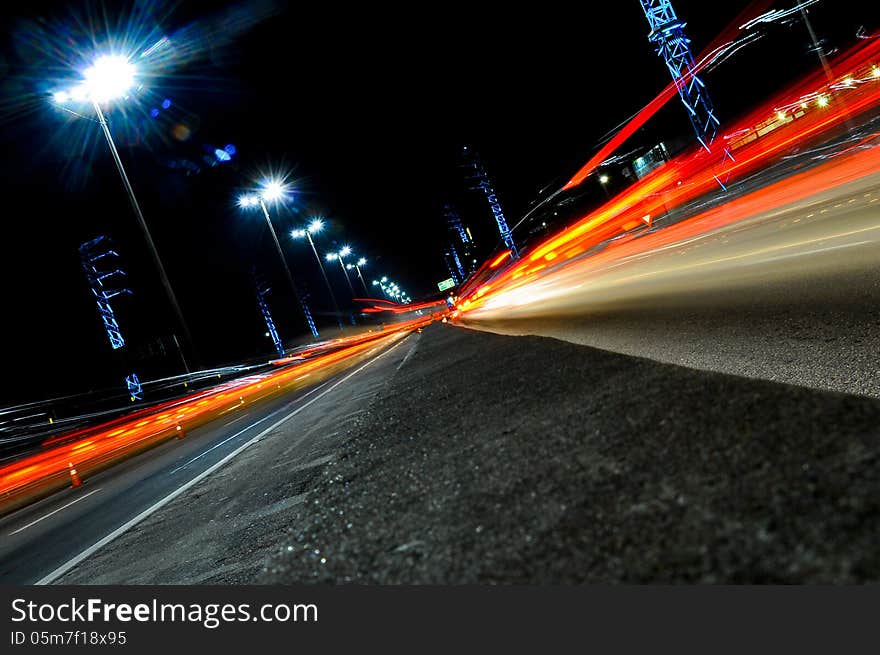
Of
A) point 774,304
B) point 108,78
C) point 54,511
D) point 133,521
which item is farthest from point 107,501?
point 108,78

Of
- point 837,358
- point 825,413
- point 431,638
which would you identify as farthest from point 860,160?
point 431,638

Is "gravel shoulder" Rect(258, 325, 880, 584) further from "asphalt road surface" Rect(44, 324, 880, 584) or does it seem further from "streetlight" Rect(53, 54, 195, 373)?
"streetlight" Rect(53, 54, 195, 373)

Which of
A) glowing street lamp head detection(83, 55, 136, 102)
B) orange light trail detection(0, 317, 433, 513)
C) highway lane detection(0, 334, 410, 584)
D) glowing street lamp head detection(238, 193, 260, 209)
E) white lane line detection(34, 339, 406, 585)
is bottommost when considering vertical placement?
white lane line detection(34, 339, 406, 585)

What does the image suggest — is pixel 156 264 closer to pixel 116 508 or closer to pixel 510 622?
pixel 116 508

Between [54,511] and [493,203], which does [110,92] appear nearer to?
[54,511]

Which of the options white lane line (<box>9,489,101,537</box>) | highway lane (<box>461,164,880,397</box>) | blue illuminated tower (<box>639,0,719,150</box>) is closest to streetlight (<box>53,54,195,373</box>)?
white lane line (<box>9,489,101,537</box>)

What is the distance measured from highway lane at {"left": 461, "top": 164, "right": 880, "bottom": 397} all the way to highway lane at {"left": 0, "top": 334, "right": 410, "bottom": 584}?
24.8ft

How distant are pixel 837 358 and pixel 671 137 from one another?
58.6 metres

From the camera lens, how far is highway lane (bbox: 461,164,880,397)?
500 cm

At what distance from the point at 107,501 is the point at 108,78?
1316 centimetres

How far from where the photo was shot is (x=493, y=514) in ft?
5.39

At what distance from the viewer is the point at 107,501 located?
897cm

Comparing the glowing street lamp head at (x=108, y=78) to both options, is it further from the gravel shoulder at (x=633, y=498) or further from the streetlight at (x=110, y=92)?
the gravel shoulder at (x=633, y=498)

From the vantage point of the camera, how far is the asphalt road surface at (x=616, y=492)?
108 cm
